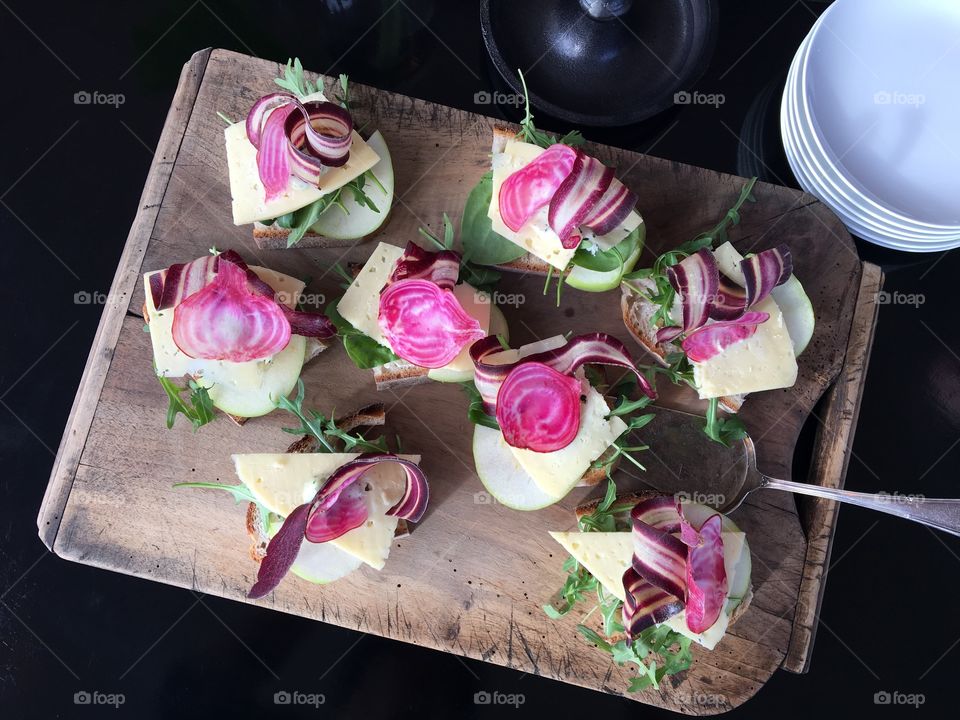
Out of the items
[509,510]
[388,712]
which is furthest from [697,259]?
Result: [388,712]

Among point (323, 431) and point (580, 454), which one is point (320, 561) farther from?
point (580, 454)

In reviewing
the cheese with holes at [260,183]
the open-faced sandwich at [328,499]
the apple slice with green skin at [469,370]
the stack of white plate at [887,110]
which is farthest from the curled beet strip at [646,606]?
the cheese with holes at [260,183]

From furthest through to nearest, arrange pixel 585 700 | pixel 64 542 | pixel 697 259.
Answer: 1. pixel 585 700
2. pixel 64 542
3. pixel 697 259

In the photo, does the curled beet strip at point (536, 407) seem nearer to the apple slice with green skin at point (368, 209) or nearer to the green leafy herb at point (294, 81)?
the apple slice with green skin at point (368, 209)

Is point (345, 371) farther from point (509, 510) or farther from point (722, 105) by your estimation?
point (722, 105)

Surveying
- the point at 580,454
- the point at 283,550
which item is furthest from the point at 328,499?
the point at 580,454

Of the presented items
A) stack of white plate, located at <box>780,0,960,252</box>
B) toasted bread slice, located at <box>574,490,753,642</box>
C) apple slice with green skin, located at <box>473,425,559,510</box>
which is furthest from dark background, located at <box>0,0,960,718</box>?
apple slice with green skin, located at <box>473,425,559,510</box>

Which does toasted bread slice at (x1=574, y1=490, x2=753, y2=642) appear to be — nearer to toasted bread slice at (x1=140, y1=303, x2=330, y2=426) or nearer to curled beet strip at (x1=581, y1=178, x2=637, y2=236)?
curled beet strip at (x1=581, y1=178, x2=637, y2=236)

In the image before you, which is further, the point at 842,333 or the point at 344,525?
the point at 842,333
